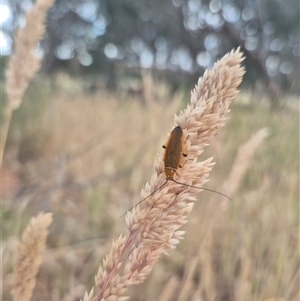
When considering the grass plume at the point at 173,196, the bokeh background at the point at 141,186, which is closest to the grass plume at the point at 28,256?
the grass plume at the point at 173,196

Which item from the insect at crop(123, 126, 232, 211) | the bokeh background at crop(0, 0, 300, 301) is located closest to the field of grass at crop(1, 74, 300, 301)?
the bokeh background at crop(0, 0, 300, 301)

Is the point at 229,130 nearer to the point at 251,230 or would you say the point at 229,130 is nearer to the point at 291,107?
the point at 291,107

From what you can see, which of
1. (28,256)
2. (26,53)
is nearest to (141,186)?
(26,53)

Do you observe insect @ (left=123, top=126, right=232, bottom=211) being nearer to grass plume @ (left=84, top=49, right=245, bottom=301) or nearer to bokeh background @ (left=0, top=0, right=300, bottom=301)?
grass plume @ (left=84, top=49, right=245, bottom=301)

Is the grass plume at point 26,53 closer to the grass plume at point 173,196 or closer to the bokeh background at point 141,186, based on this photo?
the bokeh background at point 141,186

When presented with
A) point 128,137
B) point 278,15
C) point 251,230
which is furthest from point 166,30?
point 251,230

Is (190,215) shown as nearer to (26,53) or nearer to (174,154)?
(26,53)
